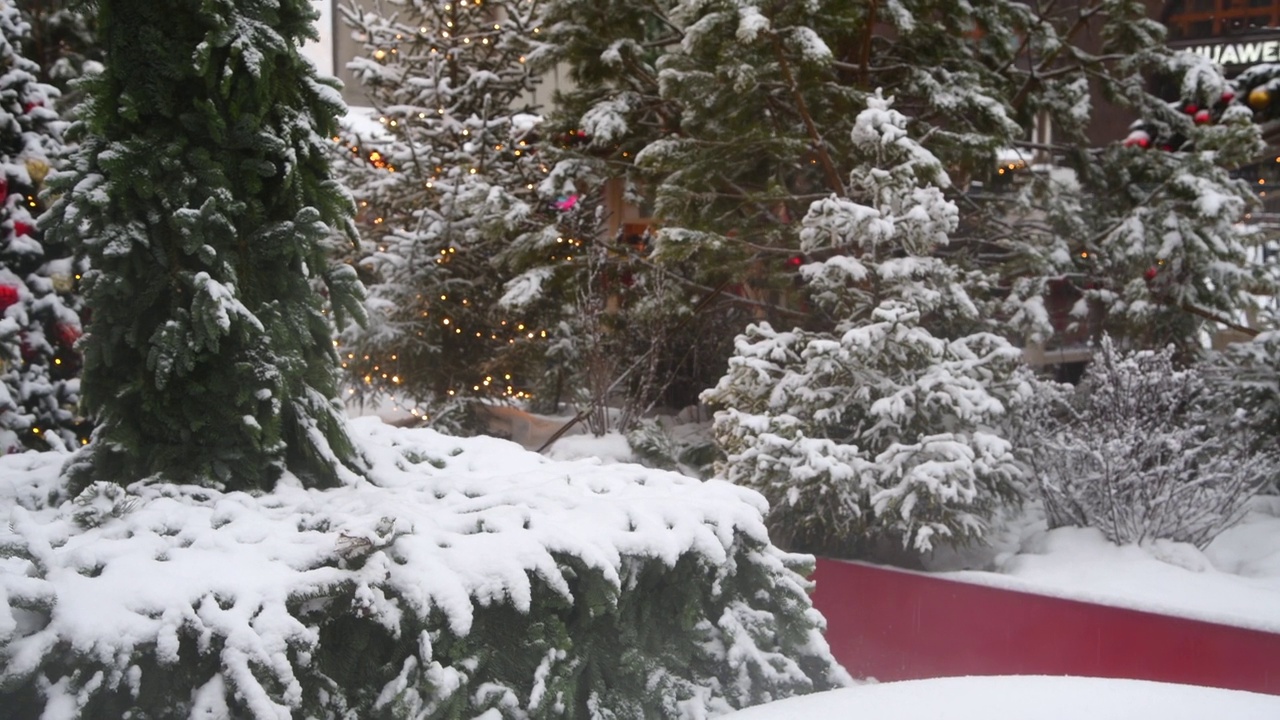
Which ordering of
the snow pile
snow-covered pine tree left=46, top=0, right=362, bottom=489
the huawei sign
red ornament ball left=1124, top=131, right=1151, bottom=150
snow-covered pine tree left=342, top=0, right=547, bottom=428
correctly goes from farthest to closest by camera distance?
1. the huawei sign
2. snow-covered pine tree left=342, top=0, right=547, bottom=428
3. red ornament ball left=1124, top=131, right=1151, bottom=150
4. the snow pile
5. snow-covered pine tree left=46, top=0, right=362, bottom=489

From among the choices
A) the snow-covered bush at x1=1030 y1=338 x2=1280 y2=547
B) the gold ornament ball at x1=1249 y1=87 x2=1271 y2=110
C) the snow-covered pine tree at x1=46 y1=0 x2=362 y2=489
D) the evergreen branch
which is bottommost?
the snow-covered bush at x1=1030 y1=338 x2=1280 y2=547

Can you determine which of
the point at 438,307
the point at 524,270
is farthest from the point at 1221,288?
the point at 438,307

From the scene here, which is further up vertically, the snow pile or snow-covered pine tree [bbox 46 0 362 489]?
snow-covered pine tree [bbox 46 0 362 489]

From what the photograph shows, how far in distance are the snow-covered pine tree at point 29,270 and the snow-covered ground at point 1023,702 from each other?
5.36 m

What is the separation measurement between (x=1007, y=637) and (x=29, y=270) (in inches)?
254

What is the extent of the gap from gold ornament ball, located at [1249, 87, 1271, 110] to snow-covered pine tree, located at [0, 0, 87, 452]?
36.7ft

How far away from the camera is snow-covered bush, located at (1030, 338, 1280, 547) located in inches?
255

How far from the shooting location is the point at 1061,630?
579 centimetres

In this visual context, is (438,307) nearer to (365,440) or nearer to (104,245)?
(365,440)

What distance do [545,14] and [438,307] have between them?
3.19m

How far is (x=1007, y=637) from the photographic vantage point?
5977 millimetres

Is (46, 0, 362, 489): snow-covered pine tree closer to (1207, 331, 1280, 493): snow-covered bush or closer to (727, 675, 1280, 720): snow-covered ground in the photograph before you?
(727, 675, 1280, 720): snow-covered ground

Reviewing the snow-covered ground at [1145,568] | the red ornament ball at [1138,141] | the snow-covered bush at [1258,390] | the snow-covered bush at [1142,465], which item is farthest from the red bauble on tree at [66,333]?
the red ornament ball at [1138,141]

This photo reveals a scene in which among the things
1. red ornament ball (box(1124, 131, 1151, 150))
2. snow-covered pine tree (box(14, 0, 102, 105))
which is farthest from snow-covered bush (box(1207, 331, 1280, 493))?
snow-covered pine tree (box(14, 0, 102, 105))
